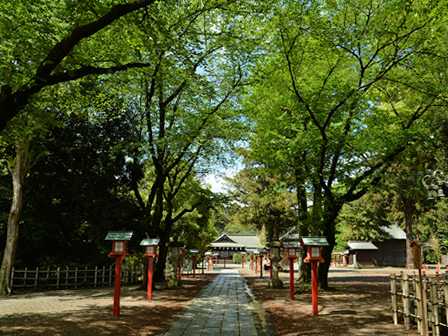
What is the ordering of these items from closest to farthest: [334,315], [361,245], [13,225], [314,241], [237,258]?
1. [334,315]
2. [314,241]
3. [13,225]
4. [361,245]
5. [237,258]

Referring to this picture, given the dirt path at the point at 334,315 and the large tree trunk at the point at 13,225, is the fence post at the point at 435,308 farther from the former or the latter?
the large tree trunk at the point at 13,225

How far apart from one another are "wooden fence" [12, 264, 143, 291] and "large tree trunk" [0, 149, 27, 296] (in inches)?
31.4

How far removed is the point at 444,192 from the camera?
12656mm

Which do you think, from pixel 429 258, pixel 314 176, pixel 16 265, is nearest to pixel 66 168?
pixel 16 265

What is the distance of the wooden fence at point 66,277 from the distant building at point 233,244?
1269 inches

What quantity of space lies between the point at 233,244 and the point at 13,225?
40510 millimetres

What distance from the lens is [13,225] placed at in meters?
15.6

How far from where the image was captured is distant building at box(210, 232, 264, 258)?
2066 inches

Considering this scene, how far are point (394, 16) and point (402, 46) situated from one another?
4.25 ft

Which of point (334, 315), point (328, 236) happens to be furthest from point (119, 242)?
point (328, 236)

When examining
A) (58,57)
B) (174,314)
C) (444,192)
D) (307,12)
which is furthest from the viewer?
(444,192)

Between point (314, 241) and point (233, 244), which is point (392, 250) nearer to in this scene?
point (233, 244)

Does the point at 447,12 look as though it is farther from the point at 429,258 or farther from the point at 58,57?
the point at 429,258

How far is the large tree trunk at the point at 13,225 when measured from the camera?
1516 cm
